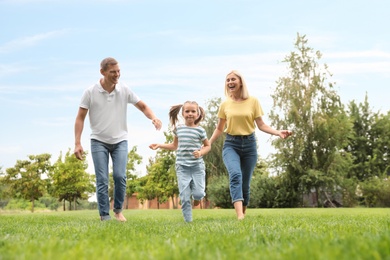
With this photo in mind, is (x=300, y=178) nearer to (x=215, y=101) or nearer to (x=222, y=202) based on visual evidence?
(x=222, y=202)

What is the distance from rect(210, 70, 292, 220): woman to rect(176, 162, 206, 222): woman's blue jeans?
622 mm

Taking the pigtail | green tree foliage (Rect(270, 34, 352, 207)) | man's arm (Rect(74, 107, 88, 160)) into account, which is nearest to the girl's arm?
the pigtail

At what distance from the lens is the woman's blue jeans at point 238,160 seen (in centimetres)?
740

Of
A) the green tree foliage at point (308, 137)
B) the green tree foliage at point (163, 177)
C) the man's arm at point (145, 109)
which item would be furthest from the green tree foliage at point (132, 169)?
the man's arm at point (145, 109)

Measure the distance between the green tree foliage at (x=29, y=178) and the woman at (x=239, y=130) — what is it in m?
41.0

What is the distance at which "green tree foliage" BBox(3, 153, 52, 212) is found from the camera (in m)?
44.9

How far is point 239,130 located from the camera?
755 centimetres

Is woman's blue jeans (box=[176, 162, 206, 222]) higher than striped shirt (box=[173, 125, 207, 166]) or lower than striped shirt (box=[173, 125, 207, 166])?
lower

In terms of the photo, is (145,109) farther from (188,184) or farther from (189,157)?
(188,184)

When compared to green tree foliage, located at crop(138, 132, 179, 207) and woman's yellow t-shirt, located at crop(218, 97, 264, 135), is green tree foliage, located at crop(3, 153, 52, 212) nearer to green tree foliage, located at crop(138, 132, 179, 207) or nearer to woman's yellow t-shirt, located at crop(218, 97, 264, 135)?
green tree foliage, located at crop(138, 132, 179, 207)

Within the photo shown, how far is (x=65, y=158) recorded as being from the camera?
47094 millimetres

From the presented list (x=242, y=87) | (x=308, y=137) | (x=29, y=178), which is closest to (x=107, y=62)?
(x=242, y=87)

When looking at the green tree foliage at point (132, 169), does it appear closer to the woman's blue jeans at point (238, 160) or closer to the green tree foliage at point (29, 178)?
the green tree foliage at point (29, 178)

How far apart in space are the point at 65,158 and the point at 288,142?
23638 millimetres
